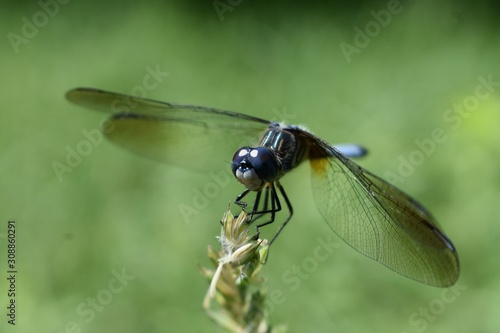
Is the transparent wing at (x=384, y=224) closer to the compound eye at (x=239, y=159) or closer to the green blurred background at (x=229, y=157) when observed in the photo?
the compound eye at (x=239, y=159)

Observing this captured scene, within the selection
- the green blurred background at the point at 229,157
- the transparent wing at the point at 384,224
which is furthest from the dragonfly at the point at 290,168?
the green blurred background at the point at 229,157

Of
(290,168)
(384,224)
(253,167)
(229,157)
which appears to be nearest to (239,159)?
(253,167)

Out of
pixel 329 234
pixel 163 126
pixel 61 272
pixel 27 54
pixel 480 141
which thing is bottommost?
pixel 61 272

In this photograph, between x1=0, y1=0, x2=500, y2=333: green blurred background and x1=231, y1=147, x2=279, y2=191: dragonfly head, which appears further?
x1=0, y1=0, x2=500, y2=333: green blurred background

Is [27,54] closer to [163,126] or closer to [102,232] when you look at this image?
[102,232]

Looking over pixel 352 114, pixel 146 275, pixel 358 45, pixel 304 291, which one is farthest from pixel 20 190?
pixel 358 45

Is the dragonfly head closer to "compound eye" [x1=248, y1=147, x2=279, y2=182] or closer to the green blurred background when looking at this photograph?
"compound eye" [x1=248, y1=147, x2=279, y2=182]

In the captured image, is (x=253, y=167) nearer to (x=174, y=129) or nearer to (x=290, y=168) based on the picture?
(x=290, y=168)

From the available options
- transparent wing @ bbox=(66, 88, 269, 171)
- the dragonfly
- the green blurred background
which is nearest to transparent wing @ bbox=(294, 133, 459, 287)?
the dragonfly
